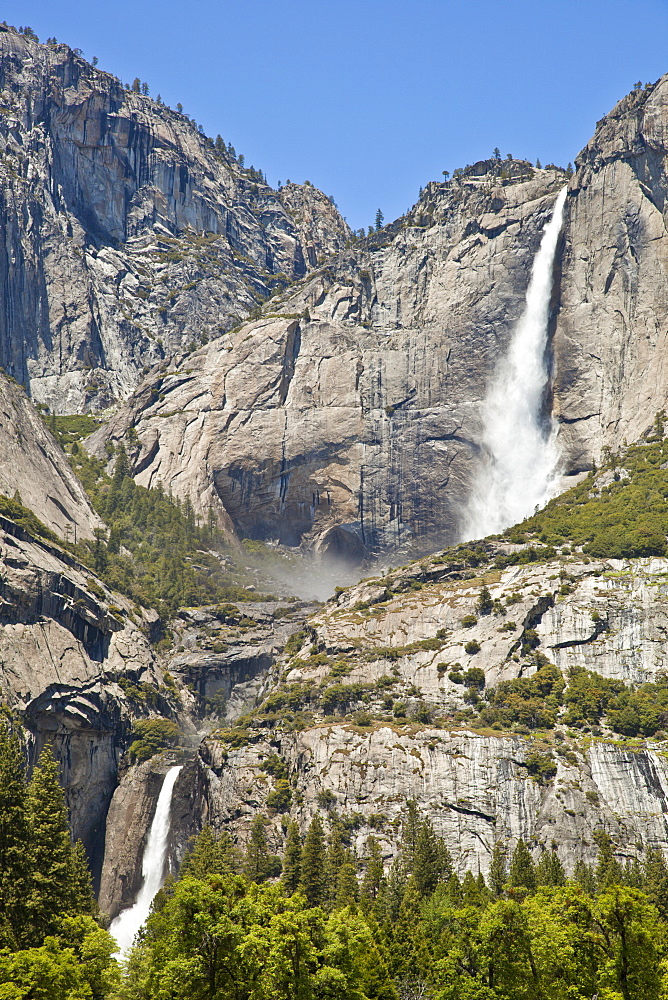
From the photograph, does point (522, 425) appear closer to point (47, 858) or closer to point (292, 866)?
point (292, 866)

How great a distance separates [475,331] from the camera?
197 m

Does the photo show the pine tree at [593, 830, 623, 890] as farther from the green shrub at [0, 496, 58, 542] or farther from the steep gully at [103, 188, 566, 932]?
the steep gully at [103, 188, 566, 932]

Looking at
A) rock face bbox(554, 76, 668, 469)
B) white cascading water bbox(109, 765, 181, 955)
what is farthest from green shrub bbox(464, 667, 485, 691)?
rock face bbox(554, 76, 668, 469)

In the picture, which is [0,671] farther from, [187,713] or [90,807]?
[187,713]

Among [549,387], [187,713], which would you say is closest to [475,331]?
[549,387]

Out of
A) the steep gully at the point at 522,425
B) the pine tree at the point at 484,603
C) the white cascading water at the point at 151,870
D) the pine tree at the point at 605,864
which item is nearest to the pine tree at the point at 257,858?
the white cascading water at the point at 151,870

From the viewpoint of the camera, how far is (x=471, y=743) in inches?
4341

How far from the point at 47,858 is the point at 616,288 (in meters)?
141

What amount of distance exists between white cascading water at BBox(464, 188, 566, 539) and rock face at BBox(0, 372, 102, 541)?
223 ft

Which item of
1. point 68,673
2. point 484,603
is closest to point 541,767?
point 484,603

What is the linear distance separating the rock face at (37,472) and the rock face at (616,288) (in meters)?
82.6

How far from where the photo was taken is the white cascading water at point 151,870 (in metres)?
109

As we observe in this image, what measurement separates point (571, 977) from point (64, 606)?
88.2 meters

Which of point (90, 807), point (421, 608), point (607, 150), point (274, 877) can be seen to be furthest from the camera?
point (607, 150)
